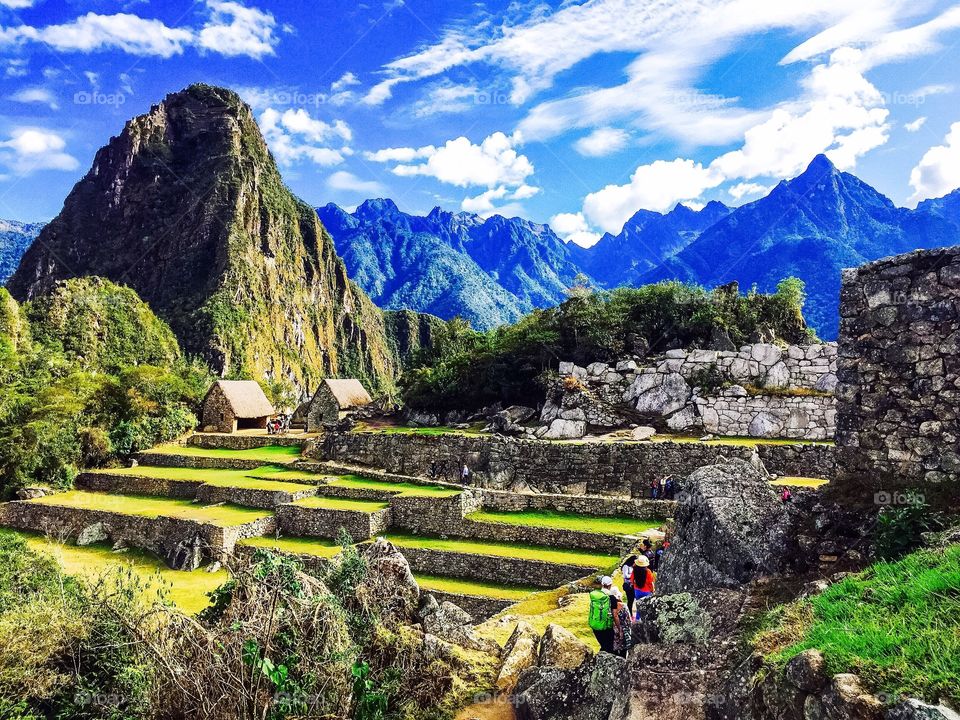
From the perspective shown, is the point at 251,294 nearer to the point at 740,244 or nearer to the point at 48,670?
the point at 740,244

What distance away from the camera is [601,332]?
23.7m

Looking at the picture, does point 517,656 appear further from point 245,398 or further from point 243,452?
point 245,398

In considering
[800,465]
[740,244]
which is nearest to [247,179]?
[740,244]

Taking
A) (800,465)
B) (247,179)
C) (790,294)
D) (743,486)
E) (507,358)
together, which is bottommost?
(800,465)

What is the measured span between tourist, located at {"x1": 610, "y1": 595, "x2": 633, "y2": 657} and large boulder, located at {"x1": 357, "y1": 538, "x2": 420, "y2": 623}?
2618 millimetres

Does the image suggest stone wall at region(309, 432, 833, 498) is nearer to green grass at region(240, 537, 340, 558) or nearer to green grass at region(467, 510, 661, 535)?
green grass at region(467, 510, 661, 535)

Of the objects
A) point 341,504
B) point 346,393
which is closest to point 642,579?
point 341,504

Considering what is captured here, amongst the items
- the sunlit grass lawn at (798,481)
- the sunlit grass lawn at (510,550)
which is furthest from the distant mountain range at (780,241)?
the sunlit grass lawn at (798,481)

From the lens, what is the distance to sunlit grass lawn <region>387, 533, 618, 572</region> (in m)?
14.2

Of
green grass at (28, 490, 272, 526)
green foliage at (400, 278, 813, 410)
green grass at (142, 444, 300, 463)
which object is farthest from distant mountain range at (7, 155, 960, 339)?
green grass at (28, 490, 272, 526)

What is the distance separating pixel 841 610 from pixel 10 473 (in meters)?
31.2

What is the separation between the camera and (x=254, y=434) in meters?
31.7

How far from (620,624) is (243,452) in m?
24.5

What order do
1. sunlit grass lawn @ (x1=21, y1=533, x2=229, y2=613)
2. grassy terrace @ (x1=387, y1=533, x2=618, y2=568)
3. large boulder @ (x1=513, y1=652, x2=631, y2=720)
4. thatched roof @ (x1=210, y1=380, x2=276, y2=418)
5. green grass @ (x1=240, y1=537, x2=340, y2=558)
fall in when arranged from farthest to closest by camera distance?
thatched roof @ (x1=210, y1=380, x2=276, y2=418) → green grass @ (x1=240, y1=537, x2=340, y2=558) → sunlit grass lawn @ (x1=21, y1=533, x2=229, y2=613) → grassy terrace @ (x1=387, y1=533, x2=618, y2=568) → large boulder @ (x1=513, y1=652, x2=631, y2=720)
